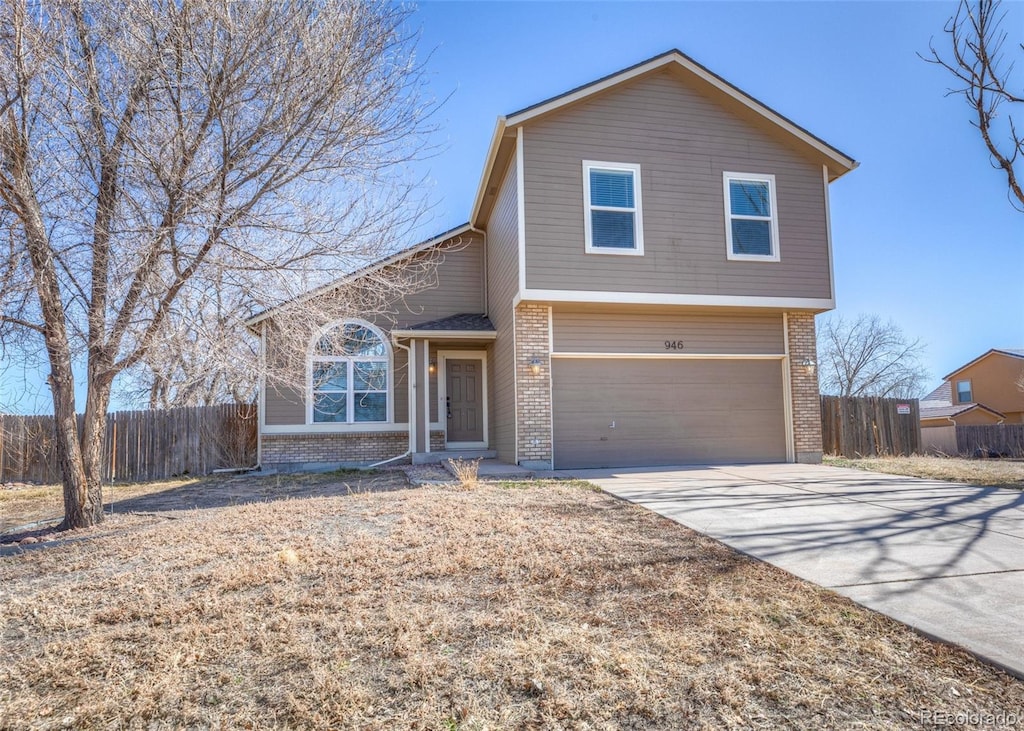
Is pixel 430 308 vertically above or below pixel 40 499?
above

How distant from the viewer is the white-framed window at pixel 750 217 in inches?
427

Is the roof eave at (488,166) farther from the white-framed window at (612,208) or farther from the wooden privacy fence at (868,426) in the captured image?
the wooden privacy fence at (868,426)

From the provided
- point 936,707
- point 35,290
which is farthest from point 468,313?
point 936,707

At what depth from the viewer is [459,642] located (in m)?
3.11

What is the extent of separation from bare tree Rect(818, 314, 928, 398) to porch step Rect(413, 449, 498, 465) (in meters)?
28.6

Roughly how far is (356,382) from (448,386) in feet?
6.56

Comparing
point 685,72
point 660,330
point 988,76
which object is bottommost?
point 660,330

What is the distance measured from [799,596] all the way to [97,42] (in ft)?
25.5

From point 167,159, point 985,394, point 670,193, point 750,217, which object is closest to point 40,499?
point 167,159

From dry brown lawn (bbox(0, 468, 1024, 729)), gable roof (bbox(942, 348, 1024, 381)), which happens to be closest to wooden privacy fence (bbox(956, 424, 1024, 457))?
gable roof (bbox(942, 348, 1024, 381))

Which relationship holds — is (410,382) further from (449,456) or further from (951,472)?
(951,472)

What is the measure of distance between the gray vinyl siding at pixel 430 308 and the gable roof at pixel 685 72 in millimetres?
2634

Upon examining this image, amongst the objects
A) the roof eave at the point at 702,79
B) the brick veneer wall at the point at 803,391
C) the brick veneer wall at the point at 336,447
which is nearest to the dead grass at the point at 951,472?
the brick veneer wall at the point at 803,391

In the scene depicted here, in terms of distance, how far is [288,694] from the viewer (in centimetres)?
265
